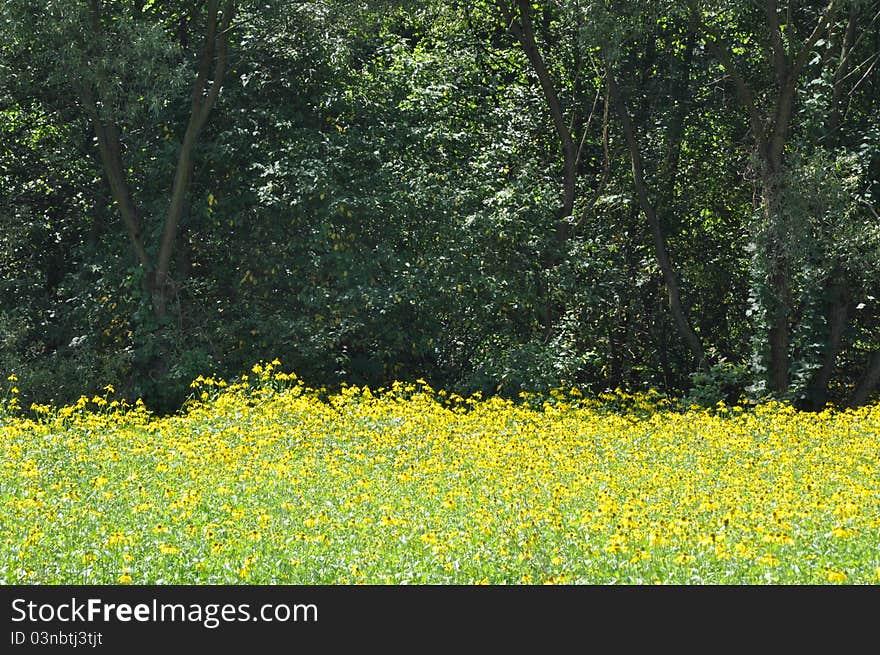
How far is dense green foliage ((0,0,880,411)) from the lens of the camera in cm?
1416

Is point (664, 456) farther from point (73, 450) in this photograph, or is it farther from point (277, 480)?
point (73, 450)

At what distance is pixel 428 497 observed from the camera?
7.76 meters

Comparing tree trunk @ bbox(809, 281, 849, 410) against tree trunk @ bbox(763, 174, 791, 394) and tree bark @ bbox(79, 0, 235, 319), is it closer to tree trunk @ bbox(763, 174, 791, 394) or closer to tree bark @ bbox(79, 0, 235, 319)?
tree trunk @ bbox(763, 174, 791, 394)

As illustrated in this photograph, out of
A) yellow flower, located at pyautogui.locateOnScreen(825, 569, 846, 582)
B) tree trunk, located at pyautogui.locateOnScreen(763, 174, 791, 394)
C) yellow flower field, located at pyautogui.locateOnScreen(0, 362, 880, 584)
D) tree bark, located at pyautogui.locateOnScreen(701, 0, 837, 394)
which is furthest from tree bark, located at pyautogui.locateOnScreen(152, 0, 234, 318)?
yellow flower, located at pyautogui.locateOnScreen(825, 569, 846, 582)

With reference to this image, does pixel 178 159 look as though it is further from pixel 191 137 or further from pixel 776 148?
pixel 776 148

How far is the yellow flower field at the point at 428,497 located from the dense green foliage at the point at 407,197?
2.55 meters

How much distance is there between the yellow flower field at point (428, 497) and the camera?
6.00 meters

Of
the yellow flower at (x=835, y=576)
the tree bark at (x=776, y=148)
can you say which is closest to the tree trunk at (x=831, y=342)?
the tree bark at (x=776, y=148)

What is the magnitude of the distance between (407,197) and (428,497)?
294 inches

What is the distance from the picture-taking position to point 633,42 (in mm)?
15586

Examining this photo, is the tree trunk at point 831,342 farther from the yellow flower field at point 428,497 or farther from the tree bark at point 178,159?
the tree bark at point 178,159

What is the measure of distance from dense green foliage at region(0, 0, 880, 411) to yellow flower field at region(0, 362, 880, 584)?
2555 millimetres

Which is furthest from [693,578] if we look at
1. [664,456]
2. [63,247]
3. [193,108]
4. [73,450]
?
[63,247]

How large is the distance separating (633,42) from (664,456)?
24.5ft
